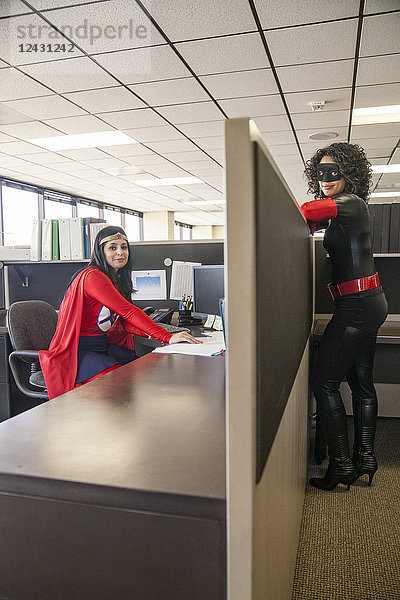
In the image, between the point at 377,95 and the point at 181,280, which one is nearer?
the point at 181,280

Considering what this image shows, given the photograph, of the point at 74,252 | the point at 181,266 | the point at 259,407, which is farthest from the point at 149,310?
the point at 259,407

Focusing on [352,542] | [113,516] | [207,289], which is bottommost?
[352,542]

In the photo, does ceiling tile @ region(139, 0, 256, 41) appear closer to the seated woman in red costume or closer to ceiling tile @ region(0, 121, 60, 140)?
the seated woman in red costume

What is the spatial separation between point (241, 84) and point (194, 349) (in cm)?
250

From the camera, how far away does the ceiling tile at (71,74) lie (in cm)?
306

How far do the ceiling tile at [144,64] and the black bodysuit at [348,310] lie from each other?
191 centimetres

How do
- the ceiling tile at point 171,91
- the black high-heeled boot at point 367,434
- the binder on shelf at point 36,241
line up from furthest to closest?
the ceiling tile at point 171,91
the binder on shelf at point 36,241
the black high-heeled boot at point 367,434

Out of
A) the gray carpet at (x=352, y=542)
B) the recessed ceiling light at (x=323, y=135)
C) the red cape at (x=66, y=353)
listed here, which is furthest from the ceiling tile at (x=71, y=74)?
the gray carpet at (x=352, y=542)

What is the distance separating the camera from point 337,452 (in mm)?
1733

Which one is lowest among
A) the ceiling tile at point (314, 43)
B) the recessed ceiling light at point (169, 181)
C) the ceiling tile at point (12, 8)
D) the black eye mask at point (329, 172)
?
the black eye mask at point (329, 172)

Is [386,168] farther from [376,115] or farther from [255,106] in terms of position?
[255,106]

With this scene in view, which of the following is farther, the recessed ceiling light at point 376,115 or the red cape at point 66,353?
the recessed ceiling light at point 376,115

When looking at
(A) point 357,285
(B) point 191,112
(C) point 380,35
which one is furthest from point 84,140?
(A) point 357,285

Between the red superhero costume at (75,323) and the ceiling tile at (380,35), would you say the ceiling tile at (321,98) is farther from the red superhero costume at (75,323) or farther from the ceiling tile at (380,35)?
the red superhero costume at (75,323)
